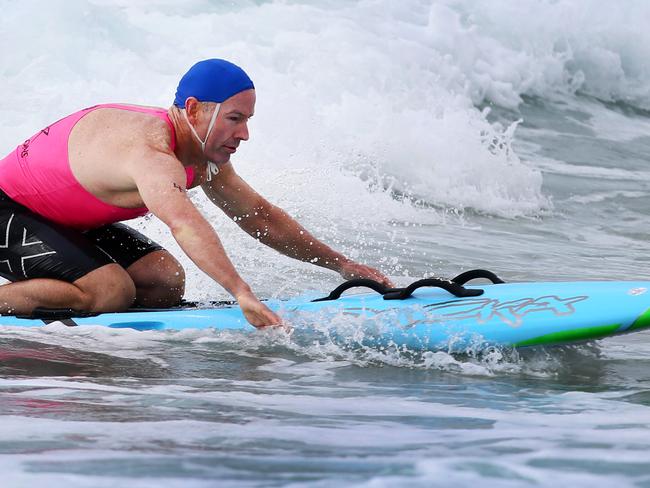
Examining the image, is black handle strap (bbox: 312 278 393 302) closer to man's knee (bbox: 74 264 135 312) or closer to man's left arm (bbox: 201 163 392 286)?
man's left arm (bbox: 201 163 392 286)

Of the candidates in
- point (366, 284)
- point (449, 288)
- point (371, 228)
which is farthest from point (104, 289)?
point (371, 228)

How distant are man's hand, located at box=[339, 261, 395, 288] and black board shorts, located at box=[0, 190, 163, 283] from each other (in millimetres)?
1076

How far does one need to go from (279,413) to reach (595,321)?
1427 millimetres

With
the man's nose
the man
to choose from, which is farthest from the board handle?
the man's nose

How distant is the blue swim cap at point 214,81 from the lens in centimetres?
431

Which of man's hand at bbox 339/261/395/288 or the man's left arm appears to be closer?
man's hand at bbox 339/261/395/288

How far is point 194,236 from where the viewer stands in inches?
161

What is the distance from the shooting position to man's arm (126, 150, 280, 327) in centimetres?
406

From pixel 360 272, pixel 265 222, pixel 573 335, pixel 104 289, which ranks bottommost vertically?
pixel 573 335

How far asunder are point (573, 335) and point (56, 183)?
7.38ft

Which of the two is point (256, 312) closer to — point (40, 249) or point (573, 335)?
point (40, 249)

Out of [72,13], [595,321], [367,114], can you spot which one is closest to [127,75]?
[72,13]

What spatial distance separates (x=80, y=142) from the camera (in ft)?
14.8

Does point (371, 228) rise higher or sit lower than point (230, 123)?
lower
